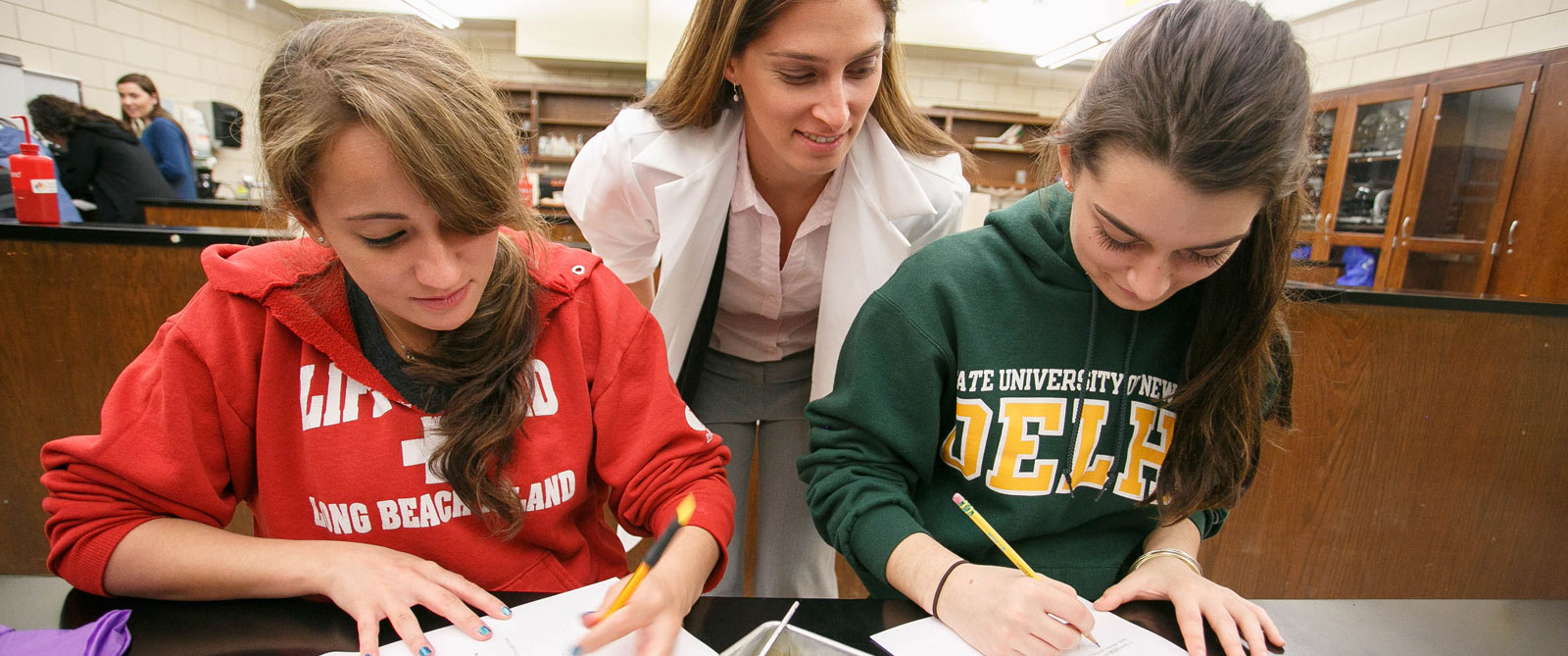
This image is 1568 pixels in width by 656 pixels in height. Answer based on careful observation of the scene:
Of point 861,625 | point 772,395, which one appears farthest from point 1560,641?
point 772,395

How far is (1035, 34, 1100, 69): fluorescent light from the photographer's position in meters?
5.20

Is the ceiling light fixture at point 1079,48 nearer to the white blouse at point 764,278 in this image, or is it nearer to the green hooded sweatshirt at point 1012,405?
the white blouse at point 764,278

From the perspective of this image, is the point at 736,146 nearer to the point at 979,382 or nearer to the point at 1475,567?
the point at 979,382

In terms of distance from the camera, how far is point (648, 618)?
62 cm

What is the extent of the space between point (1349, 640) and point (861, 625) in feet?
1.53

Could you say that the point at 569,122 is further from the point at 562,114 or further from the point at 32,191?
the point at 32,191

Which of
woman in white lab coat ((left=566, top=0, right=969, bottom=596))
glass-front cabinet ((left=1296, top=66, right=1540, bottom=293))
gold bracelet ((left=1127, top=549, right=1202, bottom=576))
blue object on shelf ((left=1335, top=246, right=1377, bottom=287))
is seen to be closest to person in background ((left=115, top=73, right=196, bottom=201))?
woman in white lab coat ((left=566, top=0, right=969, bottom=596))

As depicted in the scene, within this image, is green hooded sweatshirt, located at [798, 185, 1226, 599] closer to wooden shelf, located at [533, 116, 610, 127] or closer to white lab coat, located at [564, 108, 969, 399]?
white lab coat, located at [564, 108, 969, 399]

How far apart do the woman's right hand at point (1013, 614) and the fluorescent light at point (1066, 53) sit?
5177mm

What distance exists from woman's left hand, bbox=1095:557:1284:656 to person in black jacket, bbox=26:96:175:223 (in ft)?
14.0

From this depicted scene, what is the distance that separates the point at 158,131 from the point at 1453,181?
7.18m

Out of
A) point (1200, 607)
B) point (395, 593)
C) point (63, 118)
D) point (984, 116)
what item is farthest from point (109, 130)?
point (984, 116)

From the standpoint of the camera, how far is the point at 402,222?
70 cm

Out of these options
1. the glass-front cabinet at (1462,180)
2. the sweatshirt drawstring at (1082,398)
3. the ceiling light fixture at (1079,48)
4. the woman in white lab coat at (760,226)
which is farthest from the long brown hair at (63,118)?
the glass-front cabinet at (1462,180)
